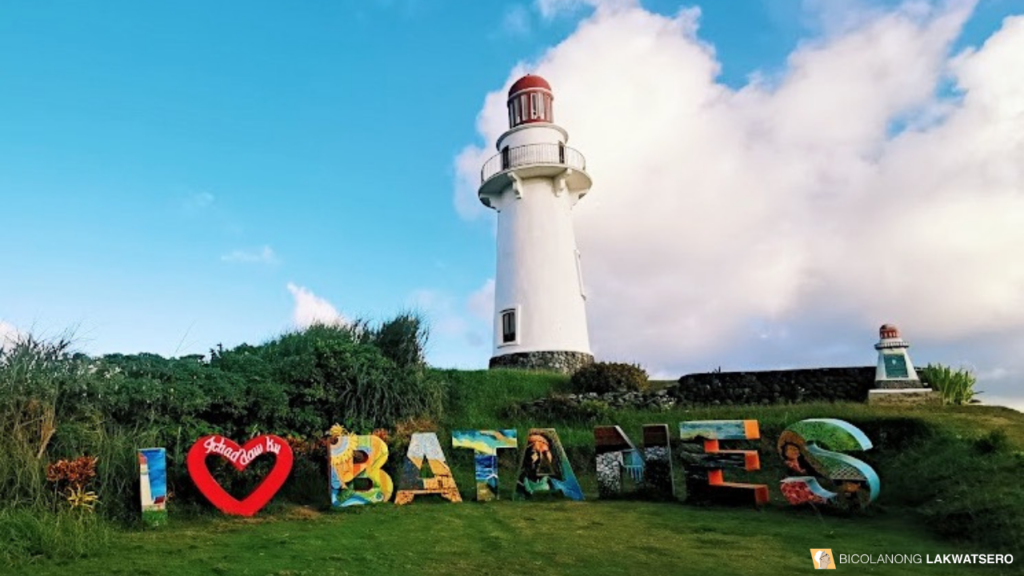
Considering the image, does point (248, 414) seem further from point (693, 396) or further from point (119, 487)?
point (693, 396)

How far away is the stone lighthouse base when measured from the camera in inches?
825

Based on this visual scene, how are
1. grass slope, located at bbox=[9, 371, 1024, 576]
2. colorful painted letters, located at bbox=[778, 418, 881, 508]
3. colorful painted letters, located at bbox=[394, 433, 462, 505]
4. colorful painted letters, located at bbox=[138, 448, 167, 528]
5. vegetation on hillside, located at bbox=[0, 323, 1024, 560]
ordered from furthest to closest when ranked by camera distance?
1. colorful painted letters, located at bbox=[394, 433, 462, 505]
2. colorful painted letters, located at bbox=[778, 418, 881, 508]
3. colorful painted letters, located at bbox=[138, 448, 167, 528]
4. vegetation on hillside, located at bbox=[0, 323, 1024, 560]
5. grass slope, located at bbox=[9, 371, 1024, 576]

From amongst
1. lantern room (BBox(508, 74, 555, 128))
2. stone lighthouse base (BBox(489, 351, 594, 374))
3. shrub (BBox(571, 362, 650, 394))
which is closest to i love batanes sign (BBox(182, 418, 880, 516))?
shrub (BBox(571, 362, 650, 394))

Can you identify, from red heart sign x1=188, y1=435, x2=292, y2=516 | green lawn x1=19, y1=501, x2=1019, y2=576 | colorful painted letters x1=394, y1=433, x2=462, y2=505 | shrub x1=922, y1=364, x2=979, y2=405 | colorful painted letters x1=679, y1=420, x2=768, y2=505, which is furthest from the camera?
shrub x1=922, y1=364, x2=979, y2=405

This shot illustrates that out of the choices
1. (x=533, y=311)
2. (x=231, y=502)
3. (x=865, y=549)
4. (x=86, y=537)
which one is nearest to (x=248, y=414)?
(x=231, y=502)

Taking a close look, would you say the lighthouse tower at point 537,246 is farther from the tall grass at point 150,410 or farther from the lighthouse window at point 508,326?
the tall grass at point 150,410

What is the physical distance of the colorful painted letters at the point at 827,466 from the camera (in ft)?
27.0

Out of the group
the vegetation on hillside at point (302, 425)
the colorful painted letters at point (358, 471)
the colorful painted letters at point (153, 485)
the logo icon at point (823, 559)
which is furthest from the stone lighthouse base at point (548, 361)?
the logo icon at point (823, 559)

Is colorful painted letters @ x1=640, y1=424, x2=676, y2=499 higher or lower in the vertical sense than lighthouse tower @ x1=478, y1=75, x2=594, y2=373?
lower

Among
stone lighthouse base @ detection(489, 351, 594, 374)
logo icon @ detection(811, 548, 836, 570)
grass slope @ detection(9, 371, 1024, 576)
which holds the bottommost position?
logo icon @ detection(811, 548, 836, 570)

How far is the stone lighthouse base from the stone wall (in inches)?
183

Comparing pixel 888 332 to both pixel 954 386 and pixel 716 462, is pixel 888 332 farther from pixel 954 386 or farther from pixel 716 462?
pixel 716 462

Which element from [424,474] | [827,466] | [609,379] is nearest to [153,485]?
[424,474]

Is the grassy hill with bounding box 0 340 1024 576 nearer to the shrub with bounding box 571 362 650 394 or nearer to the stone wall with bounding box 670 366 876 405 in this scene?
the stone wall with bounding box 670 366 876 405
